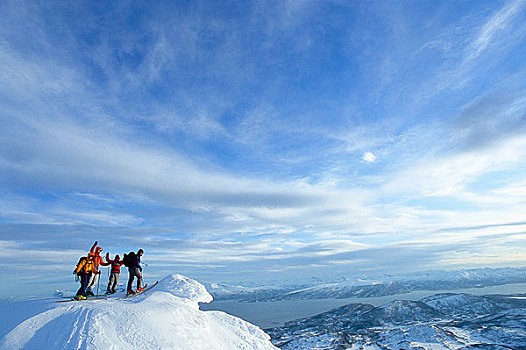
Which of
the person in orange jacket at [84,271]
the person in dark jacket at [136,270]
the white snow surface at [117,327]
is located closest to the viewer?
the white snow surface at [117,327]

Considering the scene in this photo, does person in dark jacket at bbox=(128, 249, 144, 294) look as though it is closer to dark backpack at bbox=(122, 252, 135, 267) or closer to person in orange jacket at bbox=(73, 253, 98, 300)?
dark backpack at bbox=(122, 252, 135, 267)

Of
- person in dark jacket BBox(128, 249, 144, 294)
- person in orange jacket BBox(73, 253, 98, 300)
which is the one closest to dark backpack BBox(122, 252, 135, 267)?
person in dark jacket BBox(128, 249, 144, 294)

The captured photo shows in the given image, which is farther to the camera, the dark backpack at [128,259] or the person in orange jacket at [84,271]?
the dark backpack at [128,259]

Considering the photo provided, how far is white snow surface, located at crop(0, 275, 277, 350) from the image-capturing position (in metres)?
9.90

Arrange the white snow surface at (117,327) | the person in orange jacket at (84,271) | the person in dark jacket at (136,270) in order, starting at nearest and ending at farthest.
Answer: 1. the white snow surface at (117,327)
2. the person in orange jacket at (84,271)
3. the person in dark jacket at (136,270)

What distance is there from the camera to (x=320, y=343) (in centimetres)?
18475

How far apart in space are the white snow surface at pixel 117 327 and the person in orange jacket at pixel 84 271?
11.8ft

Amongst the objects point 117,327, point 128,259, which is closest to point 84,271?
point 128,259

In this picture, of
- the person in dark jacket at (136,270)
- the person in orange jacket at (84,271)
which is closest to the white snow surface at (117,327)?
the person in orange jacket at (84,271)

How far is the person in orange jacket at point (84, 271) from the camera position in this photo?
57.6 ft

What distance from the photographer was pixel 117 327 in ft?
35.1

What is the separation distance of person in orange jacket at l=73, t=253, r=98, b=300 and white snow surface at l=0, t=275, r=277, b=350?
141 inches

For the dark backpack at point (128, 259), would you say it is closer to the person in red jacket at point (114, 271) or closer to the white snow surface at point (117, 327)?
the person in red jacket at point (114, 271)

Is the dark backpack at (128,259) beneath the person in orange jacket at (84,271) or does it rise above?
above
